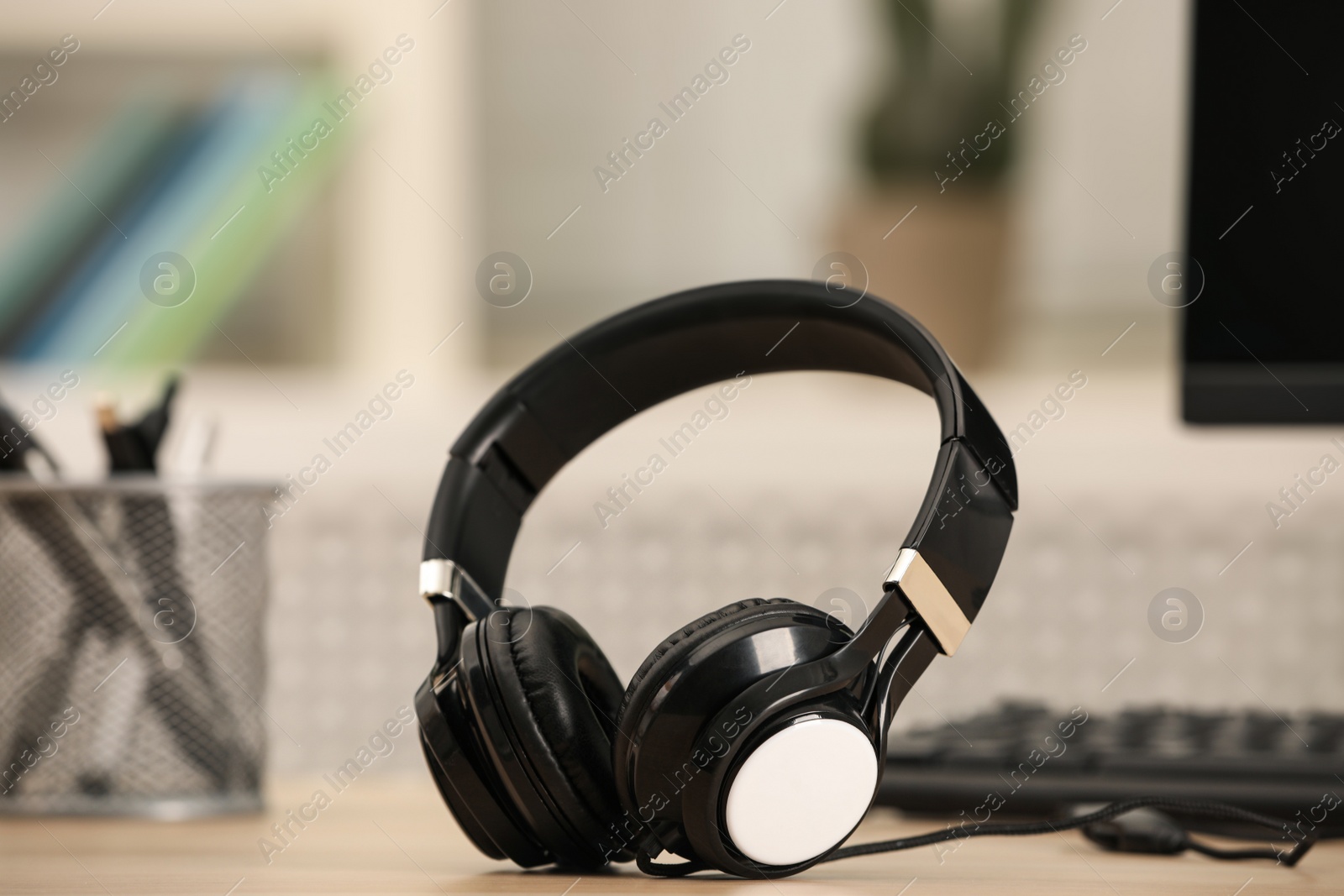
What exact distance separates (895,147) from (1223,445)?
17.0 inches

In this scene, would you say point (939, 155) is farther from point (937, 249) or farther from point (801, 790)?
point (801, 790)

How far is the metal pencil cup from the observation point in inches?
25.9

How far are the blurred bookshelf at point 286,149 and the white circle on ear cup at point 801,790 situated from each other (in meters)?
1.22

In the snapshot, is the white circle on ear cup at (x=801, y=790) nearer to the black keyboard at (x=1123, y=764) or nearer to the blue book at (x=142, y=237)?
the black keyboard at (x=1123, y=764)

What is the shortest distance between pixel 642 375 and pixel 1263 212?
446 millimetres

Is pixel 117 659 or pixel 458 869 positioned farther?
pixel 117 659

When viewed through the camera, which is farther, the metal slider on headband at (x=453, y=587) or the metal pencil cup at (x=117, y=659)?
the metal pencil cup at (x=117, y=659)

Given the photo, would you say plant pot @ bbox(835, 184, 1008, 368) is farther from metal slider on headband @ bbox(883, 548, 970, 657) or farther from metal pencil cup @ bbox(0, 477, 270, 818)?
metal slider on headband @ bbox(883, 548, 970, 657)

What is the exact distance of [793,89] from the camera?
1603 millimetres

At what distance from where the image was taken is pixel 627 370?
488 mm

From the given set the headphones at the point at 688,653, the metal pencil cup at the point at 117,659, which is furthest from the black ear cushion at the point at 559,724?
the metal pencil cup at the point at 117,659

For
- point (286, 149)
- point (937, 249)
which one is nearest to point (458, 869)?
point (937, 249)

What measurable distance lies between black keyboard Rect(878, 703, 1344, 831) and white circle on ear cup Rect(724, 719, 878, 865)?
0.61ft

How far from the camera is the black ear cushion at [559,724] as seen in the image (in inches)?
16.2
